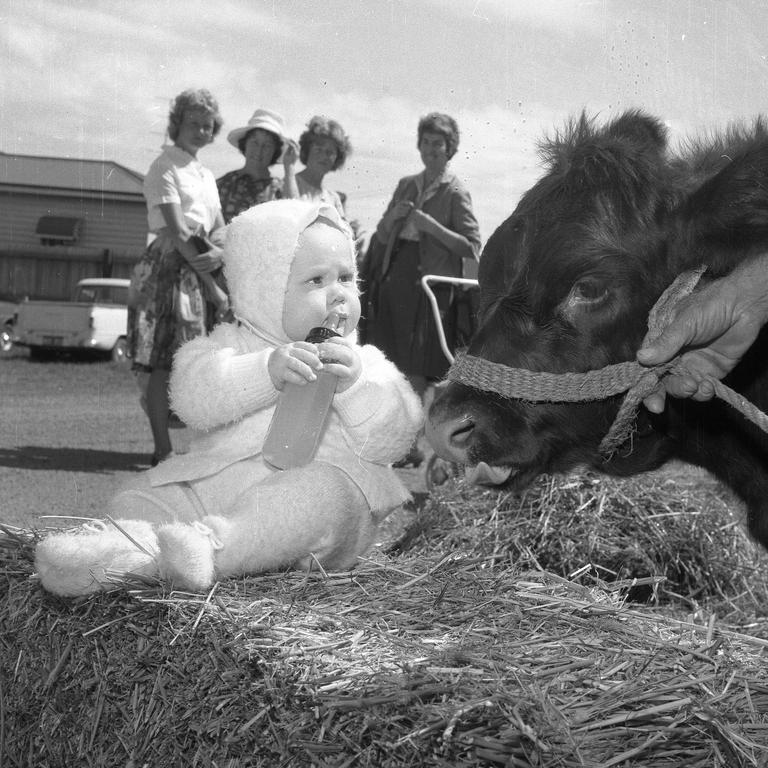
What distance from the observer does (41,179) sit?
509cm

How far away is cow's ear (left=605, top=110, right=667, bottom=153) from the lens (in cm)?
278

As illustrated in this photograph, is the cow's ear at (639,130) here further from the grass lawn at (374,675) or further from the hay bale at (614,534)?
the hay bale at (614,534)

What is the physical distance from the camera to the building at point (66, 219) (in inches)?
189

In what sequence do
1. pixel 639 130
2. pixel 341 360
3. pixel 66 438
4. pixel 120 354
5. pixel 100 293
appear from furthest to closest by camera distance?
pixel 120 354
pixel 100 293
pixel 66 438
pixel 341 360
pixel 639 130

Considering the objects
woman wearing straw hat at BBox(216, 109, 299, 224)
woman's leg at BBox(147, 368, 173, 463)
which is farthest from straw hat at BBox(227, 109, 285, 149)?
woman's leg at BBox(147, 368, 173, 463)

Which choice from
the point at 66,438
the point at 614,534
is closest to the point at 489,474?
the point at 614,534

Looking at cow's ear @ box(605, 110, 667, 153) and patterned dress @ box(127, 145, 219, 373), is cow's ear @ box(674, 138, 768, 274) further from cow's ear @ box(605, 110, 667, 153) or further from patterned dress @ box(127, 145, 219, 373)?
patterned dress @ box(127, 145, 219, 373)

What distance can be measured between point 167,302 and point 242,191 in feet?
2.61

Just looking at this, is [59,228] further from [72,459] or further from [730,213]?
[730,213]

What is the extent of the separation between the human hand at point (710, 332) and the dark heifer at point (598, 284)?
95 millimetres

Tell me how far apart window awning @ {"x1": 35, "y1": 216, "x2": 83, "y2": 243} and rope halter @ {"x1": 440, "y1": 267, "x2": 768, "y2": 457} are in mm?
5489

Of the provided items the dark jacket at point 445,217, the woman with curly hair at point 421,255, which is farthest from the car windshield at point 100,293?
the dark jacket at point 445,217

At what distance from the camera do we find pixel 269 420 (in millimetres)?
3082

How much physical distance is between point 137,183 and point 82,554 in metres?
3.74
